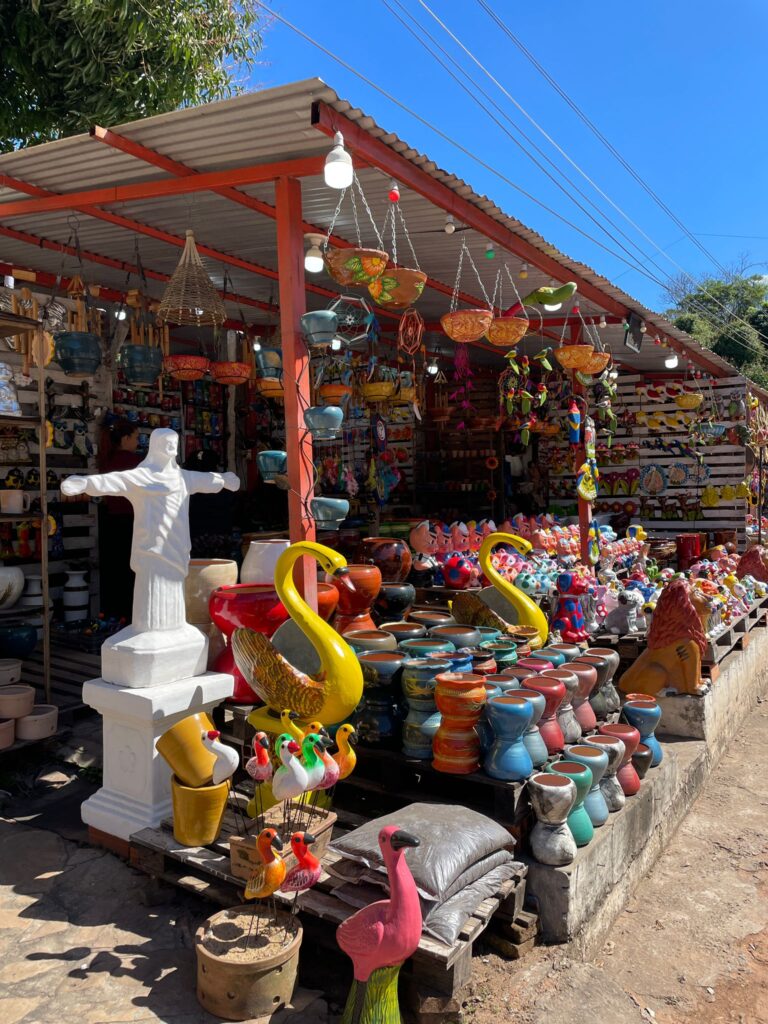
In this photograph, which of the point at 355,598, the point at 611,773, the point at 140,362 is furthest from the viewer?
the point at 140,362

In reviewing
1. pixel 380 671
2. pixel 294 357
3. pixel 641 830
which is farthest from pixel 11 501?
pixel 641 830

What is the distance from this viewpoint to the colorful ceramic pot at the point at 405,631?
171 inches

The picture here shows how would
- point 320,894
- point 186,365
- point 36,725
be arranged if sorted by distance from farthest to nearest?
point 186,365 < point 36,725 < point 320,894

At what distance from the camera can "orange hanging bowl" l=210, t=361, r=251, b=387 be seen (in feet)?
21.9

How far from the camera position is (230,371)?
22.0 feet

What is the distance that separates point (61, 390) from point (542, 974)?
6716 millimetres

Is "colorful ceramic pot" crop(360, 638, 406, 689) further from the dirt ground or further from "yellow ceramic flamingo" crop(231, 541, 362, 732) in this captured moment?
the dirt ground

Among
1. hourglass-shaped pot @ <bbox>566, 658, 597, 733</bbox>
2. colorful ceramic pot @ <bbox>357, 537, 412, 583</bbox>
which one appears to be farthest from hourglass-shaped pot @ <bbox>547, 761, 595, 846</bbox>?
colorful ceramic pot @ <bbox>357, 537, 412, 583</bbox>

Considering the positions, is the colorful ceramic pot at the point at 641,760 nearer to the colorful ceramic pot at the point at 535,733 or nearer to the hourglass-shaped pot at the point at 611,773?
the hourglass-shaped pot at the point at 611,773

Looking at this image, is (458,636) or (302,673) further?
(458,636)

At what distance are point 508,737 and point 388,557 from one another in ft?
9.57

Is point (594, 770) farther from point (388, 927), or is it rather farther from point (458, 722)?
point (388, 927)

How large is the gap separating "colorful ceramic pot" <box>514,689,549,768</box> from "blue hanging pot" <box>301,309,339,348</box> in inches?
88.1

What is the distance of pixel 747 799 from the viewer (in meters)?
5.12
